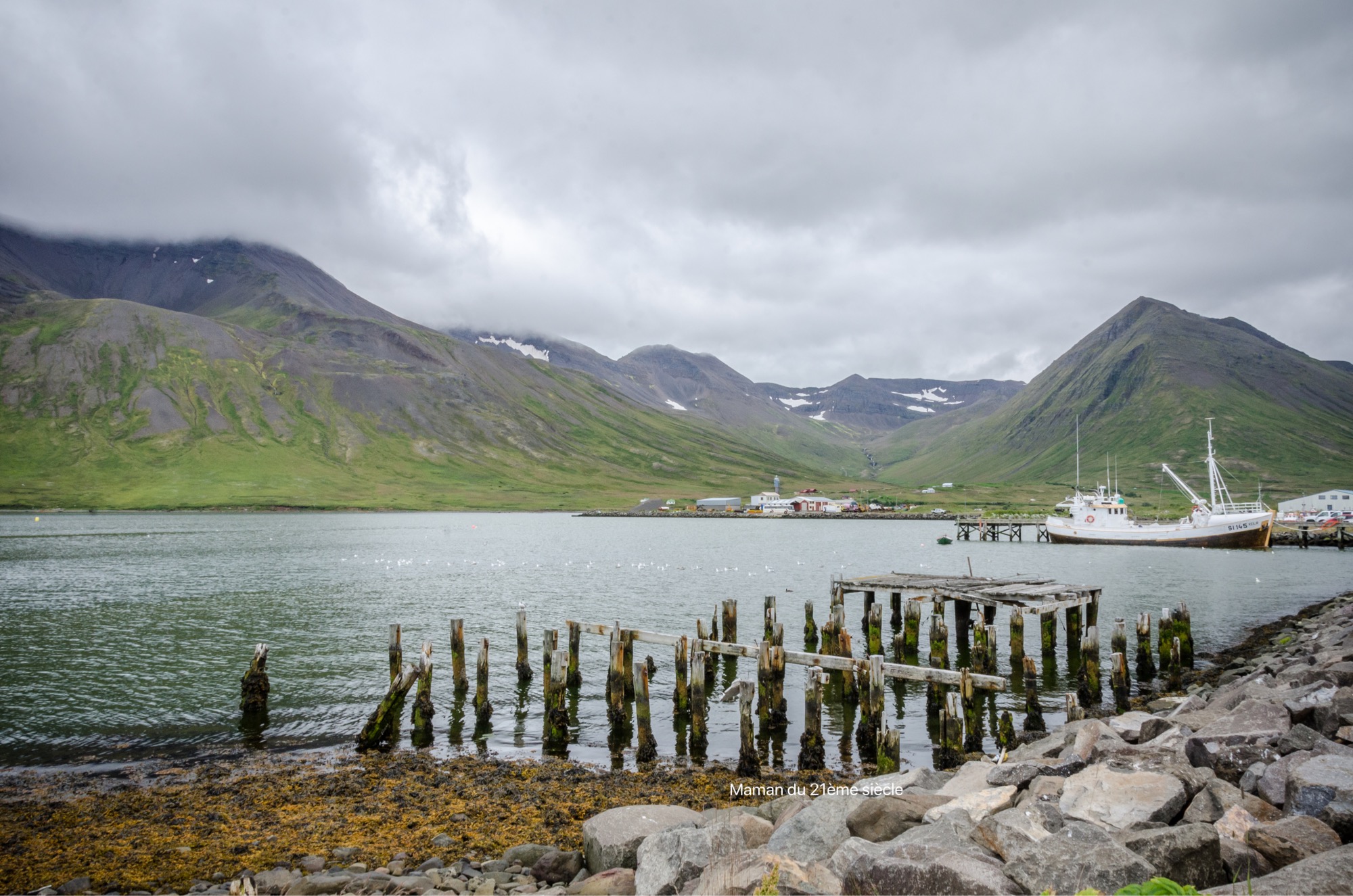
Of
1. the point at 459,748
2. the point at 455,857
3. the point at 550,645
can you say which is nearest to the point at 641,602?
the point at 550,645

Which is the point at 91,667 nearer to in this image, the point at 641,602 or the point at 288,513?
the point at 641,602

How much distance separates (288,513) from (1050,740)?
7773 inches

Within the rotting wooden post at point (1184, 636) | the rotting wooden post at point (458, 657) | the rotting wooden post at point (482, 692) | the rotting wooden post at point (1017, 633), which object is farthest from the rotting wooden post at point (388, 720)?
the rotting wooden post at point (1184, 636)

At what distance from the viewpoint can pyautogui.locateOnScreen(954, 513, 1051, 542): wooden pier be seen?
12579 centimetres

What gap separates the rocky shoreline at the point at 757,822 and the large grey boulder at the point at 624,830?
0.04 meters

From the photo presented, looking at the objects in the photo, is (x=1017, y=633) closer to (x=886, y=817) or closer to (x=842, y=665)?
(x=842, y=665)

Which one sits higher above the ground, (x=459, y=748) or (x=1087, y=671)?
(x=1087, y=671)

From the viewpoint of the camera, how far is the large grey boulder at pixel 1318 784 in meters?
9.37

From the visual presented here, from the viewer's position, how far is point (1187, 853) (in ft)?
27.5

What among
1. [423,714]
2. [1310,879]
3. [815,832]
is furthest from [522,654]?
[1310,879]

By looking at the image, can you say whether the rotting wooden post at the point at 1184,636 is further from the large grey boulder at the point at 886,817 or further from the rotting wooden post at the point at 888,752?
the large grey boulder at the point at 886,817

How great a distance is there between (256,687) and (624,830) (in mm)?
17971

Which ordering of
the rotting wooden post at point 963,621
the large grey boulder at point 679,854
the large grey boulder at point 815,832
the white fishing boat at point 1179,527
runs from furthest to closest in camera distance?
1. the white fishing boat at point 1179,527
2. the rotting wooden post at point 963,621
3. the large grey boulder at point 815,832
4. the large grey boulder at point 679,854

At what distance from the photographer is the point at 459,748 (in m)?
22.2
